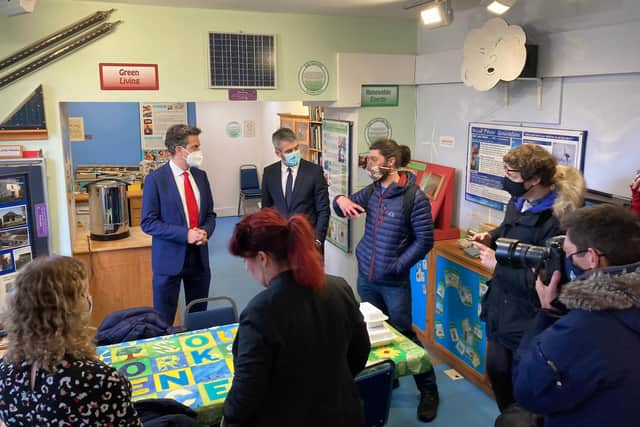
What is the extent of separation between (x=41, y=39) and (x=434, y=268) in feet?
9.63

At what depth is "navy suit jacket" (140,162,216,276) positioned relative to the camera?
3.27 metres

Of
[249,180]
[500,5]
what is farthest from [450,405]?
[249,180]

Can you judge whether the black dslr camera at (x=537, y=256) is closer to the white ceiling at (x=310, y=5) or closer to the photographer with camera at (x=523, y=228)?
the photographer with camera at (x=523, y=228)

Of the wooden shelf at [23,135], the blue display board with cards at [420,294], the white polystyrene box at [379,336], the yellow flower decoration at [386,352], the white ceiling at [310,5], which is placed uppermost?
the white ceiling at [310,5]

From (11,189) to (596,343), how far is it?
3.21 metres

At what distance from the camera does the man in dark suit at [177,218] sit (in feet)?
10.8

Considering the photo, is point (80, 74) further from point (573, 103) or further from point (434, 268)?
point (573, 103)

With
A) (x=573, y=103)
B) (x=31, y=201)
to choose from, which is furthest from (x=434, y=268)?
(x=31, y=201)

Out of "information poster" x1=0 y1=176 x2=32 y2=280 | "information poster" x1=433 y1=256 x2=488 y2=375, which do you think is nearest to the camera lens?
"information poster" x1=433 y1=256 x2=488 y2=375

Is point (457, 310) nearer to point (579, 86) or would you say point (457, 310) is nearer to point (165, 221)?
point (579, 86)

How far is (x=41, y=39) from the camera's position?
3.29 metres

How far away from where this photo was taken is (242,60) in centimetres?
382

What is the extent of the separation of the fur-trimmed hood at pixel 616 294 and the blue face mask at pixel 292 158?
242 centimetres

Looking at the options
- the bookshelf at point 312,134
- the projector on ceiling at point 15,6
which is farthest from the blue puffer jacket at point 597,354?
the bookshelf at point 312,134
